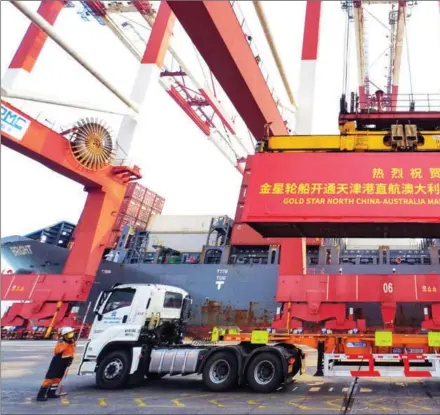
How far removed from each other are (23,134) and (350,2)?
49.0ft

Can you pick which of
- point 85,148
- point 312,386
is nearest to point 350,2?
point 85,148

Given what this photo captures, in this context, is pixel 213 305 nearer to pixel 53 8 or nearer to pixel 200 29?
pixel 200 29

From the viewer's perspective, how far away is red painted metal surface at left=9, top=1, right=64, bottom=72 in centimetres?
1666

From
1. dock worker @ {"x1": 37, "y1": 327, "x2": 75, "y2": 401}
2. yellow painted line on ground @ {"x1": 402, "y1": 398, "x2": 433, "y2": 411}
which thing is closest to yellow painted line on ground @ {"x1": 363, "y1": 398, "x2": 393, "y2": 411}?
yellow painted line on ground @ {"x1": 402, "y1": 398, "x2": 433, "y2": 411}

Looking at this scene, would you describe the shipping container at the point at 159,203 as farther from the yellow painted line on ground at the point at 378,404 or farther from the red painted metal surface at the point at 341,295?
the yellow painted line on ground at the point at 378,404

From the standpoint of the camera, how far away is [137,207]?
31734 mm

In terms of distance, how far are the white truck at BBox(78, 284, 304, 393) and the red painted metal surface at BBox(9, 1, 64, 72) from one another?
14.2 metres

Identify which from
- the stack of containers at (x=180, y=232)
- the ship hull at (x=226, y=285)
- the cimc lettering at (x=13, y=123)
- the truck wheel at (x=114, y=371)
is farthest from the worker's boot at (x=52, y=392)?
the stack of containers at (x=180, y=232)

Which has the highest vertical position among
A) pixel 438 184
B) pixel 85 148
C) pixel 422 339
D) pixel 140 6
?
pixel 140 6

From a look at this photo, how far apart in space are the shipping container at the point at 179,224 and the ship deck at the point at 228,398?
22266 mm

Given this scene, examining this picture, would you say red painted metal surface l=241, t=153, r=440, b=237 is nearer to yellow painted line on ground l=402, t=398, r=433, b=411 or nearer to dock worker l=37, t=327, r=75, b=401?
yellow painted line on ground l=402, t=398, r=433, b=411

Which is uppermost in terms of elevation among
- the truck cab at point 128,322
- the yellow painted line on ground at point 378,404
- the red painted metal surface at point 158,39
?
the red painted metal surface at point 158,39

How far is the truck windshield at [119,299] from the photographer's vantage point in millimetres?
7672

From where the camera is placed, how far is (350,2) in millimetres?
15758
